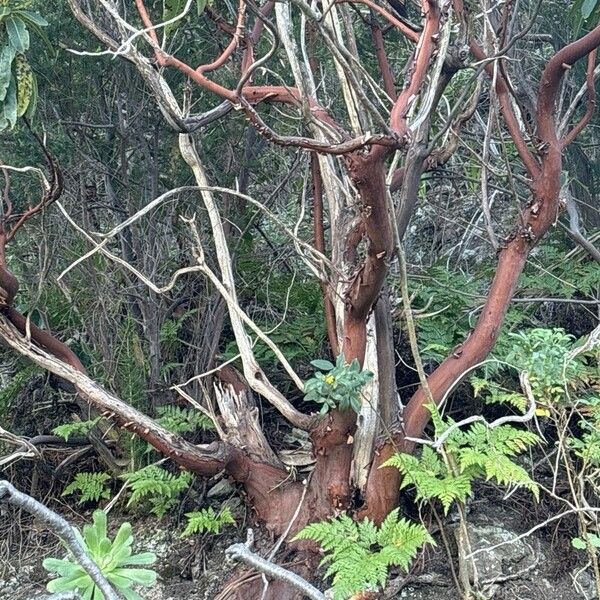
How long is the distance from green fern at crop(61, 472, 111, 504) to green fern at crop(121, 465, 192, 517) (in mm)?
186

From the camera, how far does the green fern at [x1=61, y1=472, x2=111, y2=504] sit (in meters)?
3.48

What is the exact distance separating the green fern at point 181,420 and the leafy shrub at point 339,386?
2.78 feet

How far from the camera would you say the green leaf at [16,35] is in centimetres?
283

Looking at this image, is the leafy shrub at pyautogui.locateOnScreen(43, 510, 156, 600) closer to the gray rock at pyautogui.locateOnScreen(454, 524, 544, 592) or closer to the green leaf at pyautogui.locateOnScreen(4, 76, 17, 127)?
the gray rock at pyautogui.locateOnScreen(454, 524, 544, 592)

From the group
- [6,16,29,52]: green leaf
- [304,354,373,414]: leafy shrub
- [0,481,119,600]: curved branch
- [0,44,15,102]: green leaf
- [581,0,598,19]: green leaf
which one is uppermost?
[6,16,29,52]: green leaf

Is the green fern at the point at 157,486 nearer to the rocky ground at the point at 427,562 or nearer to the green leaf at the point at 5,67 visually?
the rocky ground at the point at 427,562

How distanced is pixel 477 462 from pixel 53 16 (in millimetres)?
3094

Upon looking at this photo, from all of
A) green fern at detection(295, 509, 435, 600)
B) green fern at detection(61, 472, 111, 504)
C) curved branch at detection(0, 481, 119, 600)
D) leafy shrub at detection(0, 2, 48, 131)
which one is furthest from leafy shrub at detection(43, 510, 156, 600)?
leafy shrub at detection(0, 2, 48, 131)

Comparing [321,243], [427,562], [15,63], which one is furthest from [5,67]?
[427,562]

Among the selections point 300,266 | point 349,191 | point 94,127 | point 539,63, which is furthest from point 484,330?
point 539,63

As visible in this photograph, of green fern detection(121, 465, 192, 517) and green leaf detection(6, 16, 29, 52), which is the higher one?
green leaf detection(6, 16, 29, 52)

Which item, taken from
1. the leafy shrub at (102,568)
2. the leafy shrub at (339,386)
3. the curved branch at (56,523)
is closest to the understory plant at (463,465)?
the leafy shrub at (339,386)

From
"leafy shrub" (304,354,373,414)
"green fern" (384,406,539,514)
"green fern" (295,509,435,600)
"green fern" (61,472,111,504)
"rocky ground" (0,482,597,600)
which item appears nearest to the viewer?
"green fern" (295,509,435,600)

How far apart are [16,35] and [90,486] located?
2.27 meters
